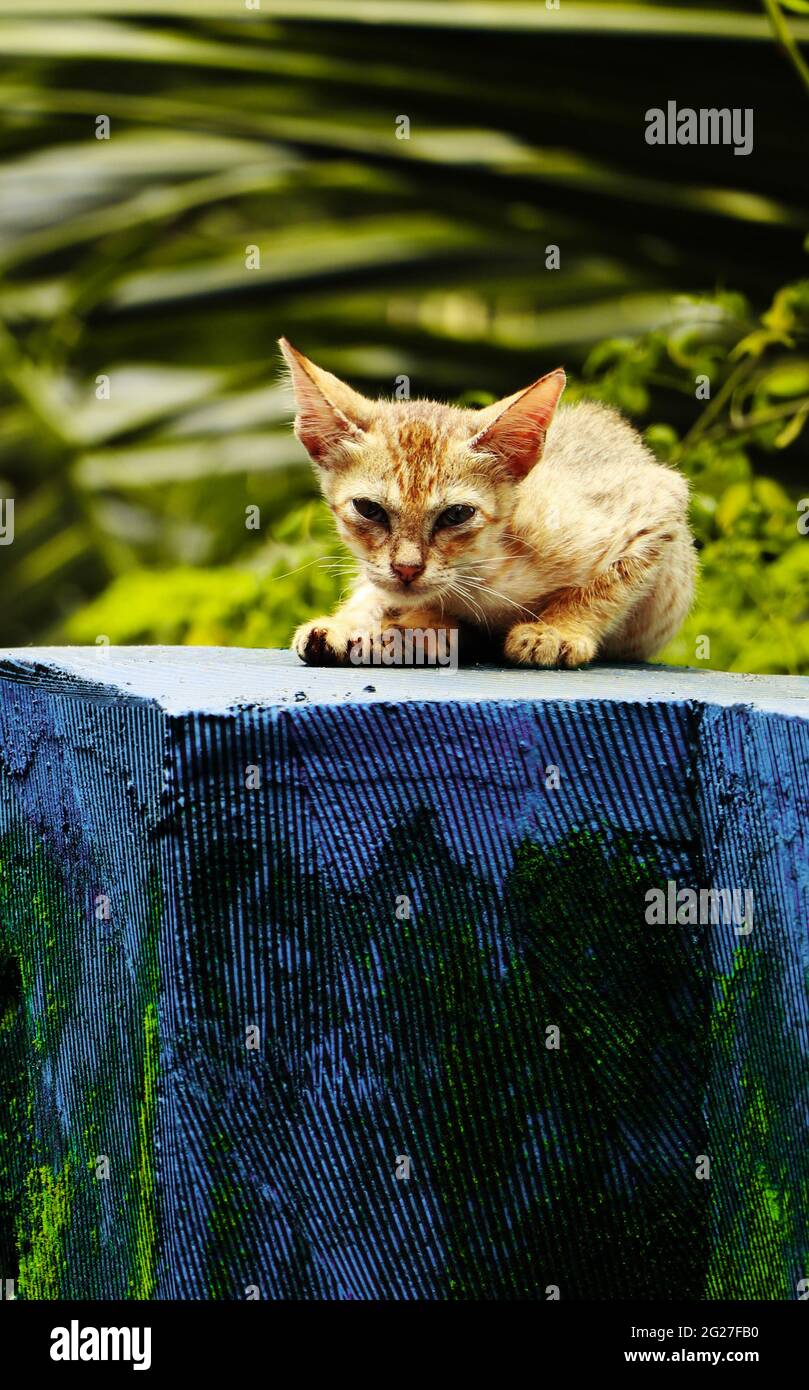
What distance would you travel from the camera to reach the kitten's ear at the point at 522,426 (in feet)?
7.63

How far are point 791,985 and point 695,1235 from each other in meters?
0.33

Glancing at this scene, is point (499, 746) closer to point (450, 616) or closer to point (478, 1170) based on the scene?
point (478, 1170)

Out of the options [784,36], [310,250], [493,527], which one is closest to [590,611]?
[493,527]

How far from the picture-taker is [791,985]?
1577mm

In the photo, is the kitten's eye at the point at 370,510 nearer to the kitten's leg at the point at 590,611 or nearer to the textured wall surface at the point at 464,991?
the kitten's leg at the point at 590,611

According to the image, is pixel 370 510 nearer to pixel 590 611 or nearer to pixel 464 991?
pixel 590 611

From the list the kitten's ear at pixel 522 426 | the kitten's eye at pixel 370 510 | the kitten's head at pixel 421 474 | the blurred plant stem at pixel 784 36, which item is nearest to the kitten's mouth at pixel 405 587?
the kitten's head at pixel 421 474

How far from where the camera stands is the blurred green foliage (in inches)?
156

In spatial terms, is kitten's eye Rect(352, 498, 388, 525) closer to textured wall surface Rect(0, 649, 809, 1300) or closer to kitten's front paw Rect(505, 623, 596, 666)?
kitten's front paw Rect(505, 623, 596, 666)

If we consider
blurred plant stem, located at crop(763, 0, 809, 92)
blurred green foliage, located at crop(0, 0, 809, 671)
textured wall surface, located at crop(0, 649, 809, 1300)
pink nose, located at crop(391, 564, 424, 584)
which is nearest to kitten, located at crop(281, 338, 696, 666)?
pink nose, located at crop(391, 564, 424, 584)

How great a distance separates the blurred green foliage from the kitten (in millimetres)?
932

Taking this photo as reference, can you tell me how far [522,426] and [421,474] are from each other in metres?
0.20

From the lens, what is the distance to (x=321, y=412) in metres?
2.43

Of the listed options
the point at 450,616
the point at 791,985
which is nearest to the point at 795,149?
the point at 450,616
